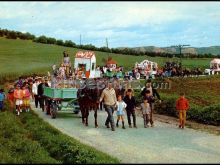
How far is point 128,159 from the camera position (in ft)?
55.5

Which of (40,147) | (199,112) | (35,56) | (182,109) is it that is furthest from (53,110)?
(35,56)

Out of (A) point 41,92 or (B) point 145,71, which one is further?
(B) point 145,71

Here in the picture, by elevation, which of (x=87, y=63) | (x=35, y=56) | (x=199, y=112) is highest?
(x=35, y=56)

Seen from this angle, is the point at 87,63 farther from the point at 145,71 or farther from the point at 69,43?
the point at 69,43

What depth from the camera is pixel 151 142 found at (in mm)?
20391

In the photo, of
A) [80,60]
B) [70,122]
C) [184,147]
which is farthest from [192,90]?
[184,147]

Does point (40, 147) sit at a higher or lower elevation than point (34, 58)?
lower

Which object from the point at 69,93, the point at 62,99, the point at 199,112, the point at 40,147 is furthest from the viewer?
the point at 69,93

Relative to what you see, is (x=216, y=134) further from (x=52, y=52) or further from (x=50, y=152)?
(x=52, y=52)

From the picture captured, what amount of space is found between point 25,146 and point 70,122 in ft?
27.6

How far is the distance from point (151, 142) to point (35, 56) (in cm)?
7586

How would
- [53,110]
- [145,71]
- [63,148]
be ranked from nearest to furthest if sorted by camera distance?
[63,148]
[53,110]
[145,71]

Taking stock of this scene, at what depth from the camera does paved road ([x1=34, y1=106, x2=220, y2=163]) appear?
17281 mm

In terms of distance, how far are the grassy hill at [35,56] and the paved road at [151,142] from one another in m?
56.4
